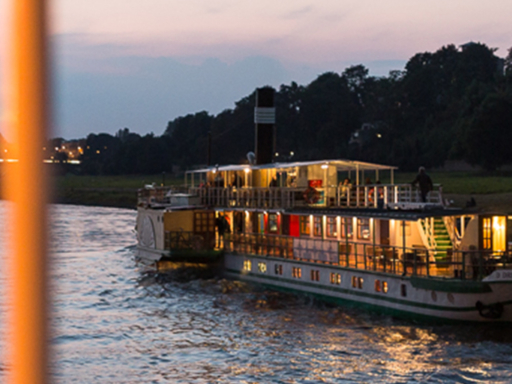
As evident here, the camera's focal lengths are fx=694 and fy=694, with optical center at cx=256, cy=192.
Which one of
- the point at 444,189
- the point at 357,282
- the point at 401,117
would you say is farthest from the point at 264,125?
the point at 401,117

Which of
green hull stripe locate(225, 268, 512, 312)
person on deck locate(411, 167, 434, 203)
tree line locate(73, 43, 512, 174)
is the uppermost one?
tree line locate(73, 43, 512, 174)

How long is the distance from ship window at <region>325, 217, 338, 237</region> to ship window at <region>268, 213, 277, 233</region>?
4.97 metres

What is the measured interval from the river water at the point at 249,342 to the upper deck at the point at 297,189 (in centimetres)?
497

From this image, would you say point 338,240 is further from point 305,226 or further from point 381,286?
point 381,286

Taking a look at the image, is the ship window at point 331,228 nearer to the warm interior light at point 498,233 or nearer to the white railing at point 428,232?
the white railing at point 428,232

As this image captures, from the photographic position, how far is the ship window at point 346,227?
30.2 metres

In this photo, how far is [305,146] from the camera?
432ft

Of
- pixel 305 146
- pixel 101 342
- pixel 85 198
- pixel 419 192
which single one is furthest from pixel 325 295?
pixel 85 198

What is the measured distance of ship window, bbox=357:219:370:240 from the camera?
29.7m

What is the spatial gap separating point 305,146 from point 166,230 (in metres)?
95.7

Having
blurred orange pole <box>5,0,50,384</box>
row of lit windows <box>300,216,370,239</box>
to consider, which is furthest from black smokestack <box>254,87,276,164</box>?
blurred orange pole <box>5,0,50,384</box>

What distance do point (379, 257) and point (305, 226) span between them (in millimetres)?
7269

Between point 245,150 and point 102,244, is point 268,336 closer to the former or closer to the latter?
point 102,244

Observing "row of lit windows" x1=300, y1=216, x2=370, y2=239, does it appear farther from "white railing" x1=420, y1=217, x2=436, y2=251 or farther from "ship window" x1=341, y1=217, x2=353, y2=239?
"white railing" x1=420, y1=217, x2=436, y2=251
